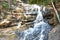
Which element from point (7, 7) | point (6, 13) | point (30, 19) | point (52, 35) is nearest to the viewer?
point (52, 35)

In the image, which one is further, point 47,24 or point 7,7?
point 7,7

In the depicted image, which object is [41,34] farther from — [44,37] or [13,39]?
[13,39]

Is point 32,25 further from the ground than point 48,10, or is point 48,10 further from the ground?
point 48,10

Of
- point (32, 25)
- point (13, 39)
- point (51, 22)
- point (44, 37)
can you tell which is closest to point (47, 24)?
point (51, 22)

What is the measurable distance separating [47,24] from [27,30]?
51.2 inches

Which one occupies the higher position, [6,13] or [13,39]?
[6,13]

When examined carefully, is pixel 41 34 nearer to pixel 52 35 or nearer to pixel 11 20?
pixel 52 35

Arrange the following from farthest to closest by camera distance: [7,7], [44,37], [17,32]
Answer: [7,7]
[17,32]
[44,37]

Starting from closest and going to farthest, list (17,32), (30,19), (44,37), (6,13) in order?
1. (44,37)
2. (17,32)
3. (30,19)
4. (6,13)

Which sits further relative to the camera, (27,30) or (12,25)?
(12,25)

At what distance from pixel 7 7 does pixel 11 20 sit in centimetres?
243

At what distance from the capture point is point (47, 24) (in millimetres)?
10961

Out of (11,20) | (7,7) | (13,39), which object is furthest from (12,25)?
(7,7)

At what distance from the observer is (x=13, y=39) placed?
9.78 meters
